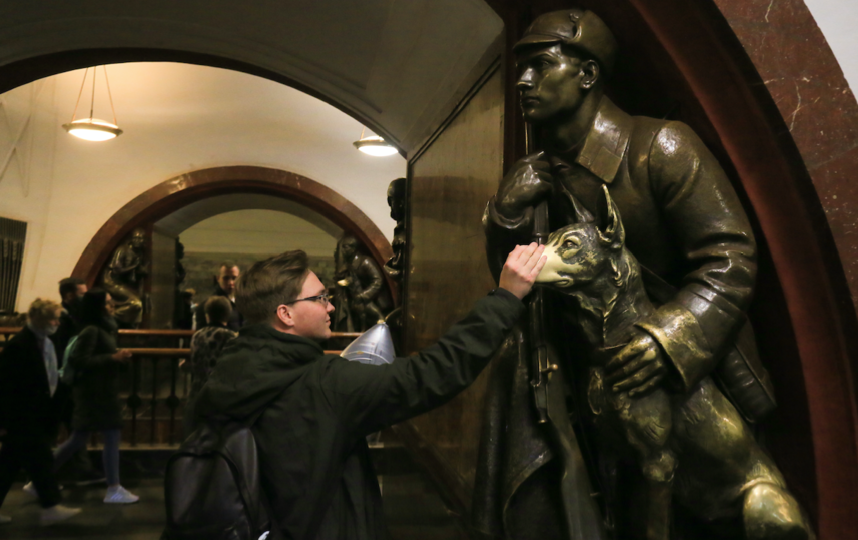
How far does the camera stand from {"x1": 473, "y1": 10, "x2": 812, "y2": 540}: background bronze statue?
1.19 metres

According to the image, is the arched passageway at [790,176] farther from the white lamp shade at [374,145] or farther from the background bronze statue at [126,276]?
the background bronze statue at [126,276]

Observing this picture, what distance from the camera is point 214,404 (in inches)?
52.3

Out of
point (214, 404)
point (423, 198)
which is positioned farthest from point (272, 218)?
point (214, 404)

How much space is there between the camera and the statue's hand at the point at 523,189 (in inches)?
54.2

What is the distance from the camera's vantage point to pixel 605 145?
4.40 feet

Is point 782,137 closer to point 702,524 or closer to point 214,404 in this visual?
point 702,524

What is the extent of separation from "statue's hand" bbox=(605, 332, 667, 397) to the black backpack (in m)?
0.69

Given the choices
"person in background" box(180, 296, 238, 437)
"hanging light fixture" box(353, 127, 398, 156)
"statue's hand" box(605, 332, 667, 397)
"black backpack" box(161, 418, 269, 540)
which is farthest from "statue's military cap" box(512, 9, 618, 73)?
"hanging light fixture" box(353, 127, 398, 156)

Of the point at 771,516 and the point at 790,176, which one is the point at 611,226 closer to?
the point at 790,176

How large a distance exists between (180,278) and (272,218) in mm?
7136

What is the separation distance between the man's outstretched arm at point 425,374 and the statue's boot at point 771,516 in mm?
515

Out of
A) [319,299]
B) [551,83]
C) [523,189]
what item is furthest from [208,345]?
[551,83]

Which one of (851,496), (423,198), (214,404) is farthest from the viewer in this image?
(423,198)

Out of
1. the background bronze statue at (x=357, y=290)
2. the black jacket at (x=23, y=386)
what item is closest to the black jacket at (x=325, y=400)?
the black jacket at (x=23, y=386)
